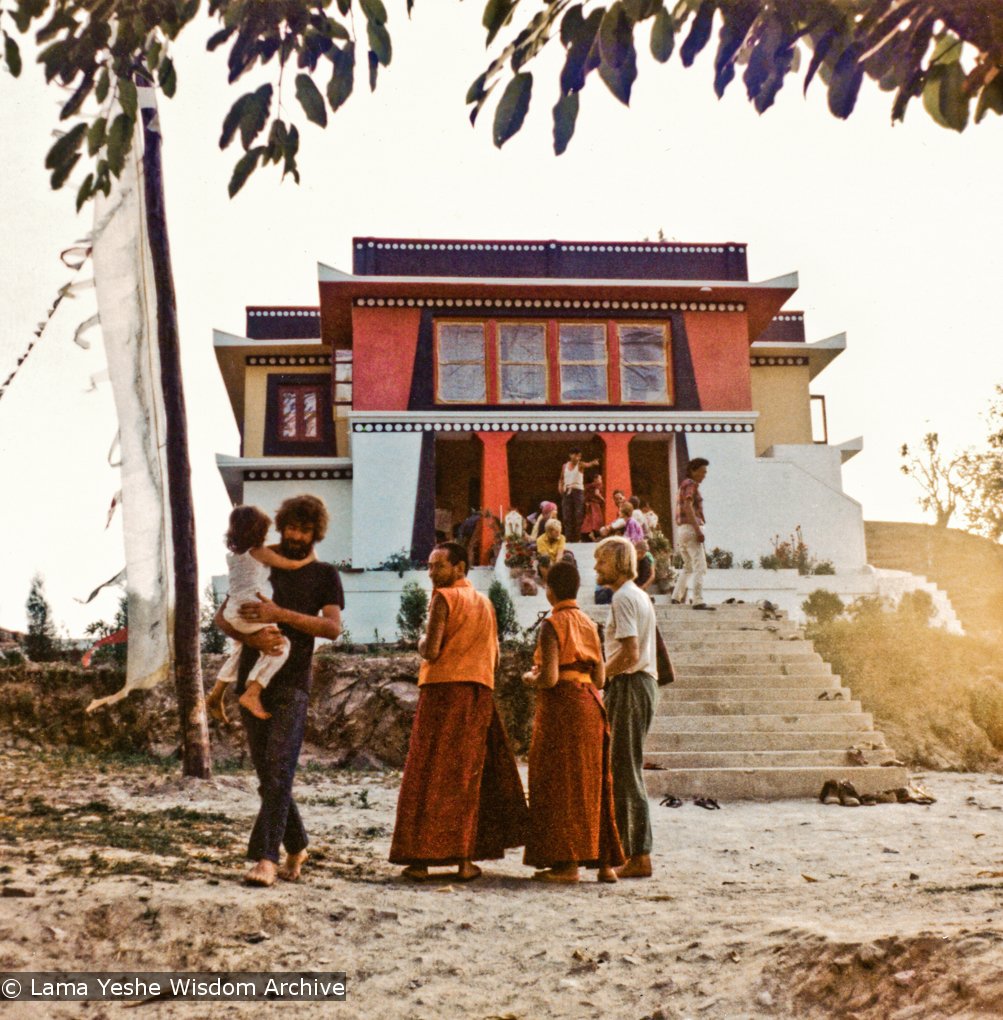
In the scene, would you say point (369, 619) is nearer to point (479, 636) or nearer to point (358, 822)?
point (358, 822)

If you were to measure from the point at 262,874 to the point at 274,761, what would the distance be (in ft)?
1.58

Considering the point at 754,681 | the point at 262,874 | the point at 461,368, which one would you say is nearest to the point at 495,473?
the point at 461,368

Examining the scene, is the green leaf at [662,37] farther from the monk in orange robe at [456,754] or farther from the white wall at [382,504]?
the white wall at [382,504]

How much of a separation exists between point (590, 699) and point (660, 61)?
11.1ft

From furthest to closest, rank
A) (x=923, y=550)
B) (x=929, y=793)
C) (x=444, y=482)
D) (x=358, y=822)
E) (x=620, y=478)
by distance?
(x=923, y=550), (x=444, y=482), (x=620, y=478), (x=929, y=793), (x=358, y=822)

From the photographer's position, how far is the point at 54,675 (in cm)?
1408

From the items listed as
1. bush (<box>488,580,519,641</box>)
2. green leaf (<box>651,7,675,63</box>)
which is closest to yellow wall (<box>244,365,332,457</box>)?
bush (<box>488,580,519,641</box>)

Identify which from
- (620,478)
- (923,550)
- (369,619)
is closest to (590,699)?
(369,619)

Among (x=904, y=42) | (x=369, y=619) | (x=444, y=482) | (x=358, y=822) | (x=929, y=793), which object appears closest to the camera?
(x=904, y=42)

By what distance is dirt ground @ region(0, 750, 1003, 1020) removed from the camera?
11.8 feet

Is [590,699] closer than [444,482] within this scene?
Yes

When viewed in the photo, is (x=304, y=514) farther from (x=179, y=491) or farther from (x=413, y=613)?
(x=413, y=613)

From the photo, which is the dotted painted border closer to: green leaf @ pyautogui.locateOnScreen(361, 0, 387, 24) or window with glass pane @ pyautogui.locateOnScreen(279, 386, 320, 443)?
window with glass pane @ pyautogui.locateOnScreen(279, 386, 320, 443)

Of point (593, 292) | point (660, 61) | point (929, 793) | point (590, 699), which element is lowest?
point (929, 793)
